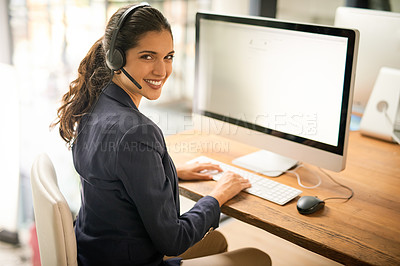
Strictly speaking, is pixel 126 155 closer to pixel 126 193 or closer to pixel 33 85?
pixel 126 193

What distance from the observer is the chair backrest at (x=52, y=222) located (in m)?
1.04

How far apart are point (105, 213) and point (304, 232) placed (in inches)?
21.2

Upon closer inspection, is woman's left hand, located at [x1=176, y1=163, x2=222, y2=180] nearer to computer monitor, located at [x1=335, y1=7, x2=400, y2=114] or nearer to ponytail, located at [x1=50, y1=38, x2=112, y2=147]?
ponytail, located at [x1=50, y1=38, x2=112, y2=147]

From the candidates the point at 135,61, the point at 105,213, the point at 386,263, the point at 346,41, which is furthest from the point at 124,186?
the point at 346,41

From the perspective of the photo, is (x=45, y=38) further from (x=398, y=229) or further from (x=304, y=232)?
(x=398, y=229)

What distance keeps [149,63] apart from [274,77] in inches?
20.5

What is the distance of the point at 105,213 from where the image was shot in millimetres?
1152

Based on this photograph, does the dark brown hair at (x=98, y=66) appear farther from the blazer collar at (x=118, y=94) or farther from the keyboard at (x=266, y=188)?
the keyboard at (x=266, y=188)

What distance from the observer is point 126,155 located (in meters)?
1.07

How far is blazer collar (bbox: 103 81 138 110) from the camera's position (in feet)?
3.95

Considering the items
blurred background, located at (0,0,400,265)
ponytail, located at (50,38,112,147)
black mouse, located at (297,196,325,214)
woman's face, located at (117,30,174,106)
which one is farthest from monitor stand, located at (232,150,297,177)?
ponytail, located at (50,38,112,147)

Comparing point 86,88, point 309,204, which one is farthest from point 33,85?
point 309,204

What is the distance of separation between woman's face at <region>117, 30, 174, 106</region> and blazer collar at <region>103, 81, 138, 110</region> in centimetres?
3

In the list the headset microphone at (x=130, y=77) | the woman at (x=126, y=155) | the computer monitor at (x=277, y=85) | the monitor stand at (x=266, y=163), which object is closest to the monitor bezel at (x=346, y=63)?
the computer monitor at (x=277, y=85)
